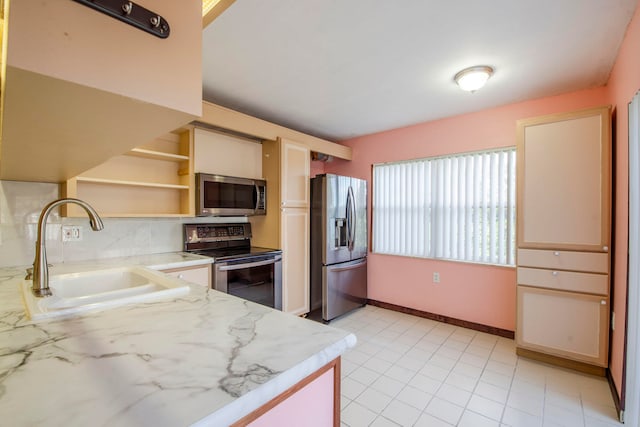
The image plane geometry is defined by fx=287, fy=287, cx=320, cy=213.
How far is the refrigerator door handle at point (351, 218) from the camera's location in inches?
137

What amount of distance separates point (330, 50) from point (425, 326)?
2874mm

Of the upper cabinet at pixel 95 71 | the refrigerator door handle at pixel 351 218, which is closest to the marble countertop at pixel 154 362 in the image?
the upper cabinet at pixel 95 71

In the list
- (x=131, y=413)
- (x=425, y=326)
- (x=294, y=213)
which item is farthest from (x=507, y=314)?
(x=131, y=413)

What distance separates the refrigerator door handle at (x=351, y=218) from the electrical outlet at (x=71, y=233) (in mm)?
2534

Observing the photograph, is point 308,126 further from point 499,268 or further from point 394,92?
point 499,268

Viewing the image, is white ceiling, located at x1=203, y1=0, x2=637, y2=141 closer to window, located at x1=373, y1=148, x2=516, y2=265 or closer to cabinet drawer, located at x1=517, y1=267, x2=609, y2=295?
window, located at x1=373, y1=148, x2=516, y2=265

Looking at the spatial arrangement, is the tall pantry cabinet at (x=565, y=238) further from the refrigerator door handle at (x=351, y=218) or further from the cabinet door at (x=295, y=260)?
the cabinet door at (x=295, y=260)

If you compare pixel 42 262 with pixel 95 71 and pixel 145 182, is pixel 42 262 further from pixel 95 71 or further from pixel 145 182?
pixel 145 182

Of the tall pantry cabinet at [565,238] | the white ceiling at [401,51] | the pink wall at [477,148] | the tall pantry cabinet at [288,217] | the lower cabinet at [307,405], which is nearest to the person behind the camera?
the lower cabinet at [307,405]

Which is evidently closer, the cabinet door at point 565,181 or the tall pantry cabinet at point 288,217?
the cabinet door at point 565,181

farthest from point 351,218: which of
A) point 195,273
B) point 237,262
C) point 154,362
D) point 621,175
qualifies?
point 154,362

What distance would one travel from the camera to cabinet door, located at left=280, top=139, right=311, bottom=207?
120 inches

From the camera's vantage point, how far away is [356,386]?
208cm

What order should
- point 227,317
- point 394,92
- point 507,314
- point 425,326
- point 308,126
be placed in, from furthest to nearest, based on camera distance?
point 308,126 → point 425,326 → point 507,314 → point 394,92 → point 227,317
